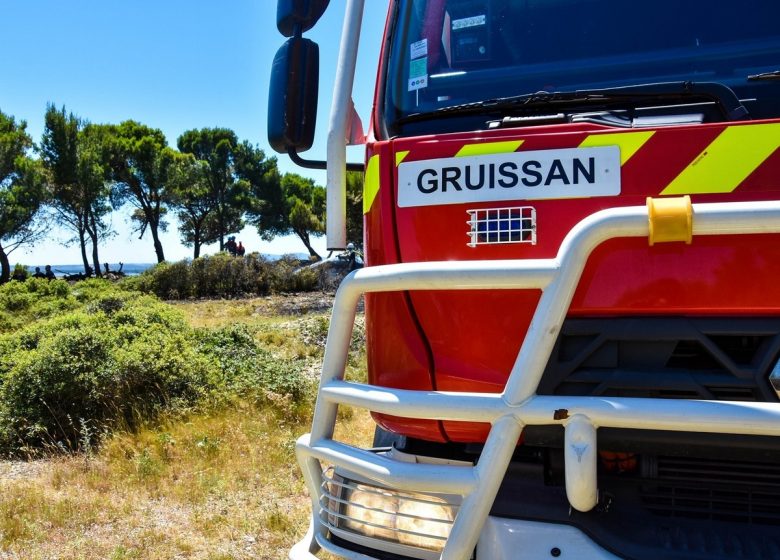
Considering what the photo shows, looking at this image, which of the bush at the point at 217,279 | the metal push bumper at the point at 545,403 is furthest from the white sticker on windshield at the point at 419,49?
the bush at the point at 217,279

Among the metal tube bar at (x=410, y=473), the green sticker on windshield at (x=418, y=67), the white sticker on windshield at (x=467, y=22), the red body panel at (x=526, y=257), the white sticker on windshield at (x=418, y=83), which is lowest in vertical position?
the metal tube bar at (x=410, y=473)

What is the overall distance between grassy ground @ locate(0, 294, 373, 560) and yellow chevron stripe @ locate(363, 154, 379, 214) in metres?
2.16

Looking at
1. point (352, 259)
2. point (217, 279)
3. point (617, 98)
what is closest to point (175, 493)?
point (352, 259)

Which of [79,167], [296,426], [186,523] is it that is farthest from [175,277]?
[186,523]

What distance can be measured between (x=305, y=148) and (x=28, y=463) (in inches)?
149

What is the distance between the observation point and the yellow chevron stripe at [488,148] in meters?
1.98

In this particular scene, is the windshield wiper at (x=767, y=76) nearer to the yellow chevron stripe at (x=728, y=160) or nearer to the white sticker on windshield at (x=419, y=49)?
the yellow chevron stripe at (x=728, y=160)

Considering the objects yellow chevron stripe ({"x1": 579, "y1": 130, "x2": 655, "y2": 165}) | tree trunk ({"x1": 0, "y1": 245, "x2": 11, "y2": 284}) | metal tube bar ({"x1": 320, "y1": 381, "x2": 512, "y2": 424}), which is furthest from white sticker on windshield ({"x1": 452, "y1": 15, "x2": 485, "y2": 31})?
tree trunk ({"x1": 0, "y1": 245, "x2": 11, "y2": 284})

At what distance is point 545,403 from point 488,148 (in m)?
0.79

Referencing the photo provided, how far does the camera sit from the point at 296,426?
582 cm

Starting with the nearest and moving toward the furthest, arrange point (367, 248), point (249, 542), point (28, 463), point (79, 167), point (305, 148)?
1. point (367, 248)
2. point (305, 148)
3. point (249, 542)
4. point (28, 463)
5. point (79, 167)

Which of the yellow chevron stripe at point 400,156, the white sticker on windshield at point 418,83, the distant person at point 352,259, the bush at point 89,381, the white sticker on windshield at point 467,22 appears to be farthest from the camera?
the bush at point 89,381

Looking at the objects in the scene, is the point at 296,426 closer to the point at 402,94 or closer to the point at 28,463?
the point at 28,463

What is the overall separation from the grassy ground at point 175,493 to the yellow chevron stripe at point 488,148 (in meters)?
2.48
